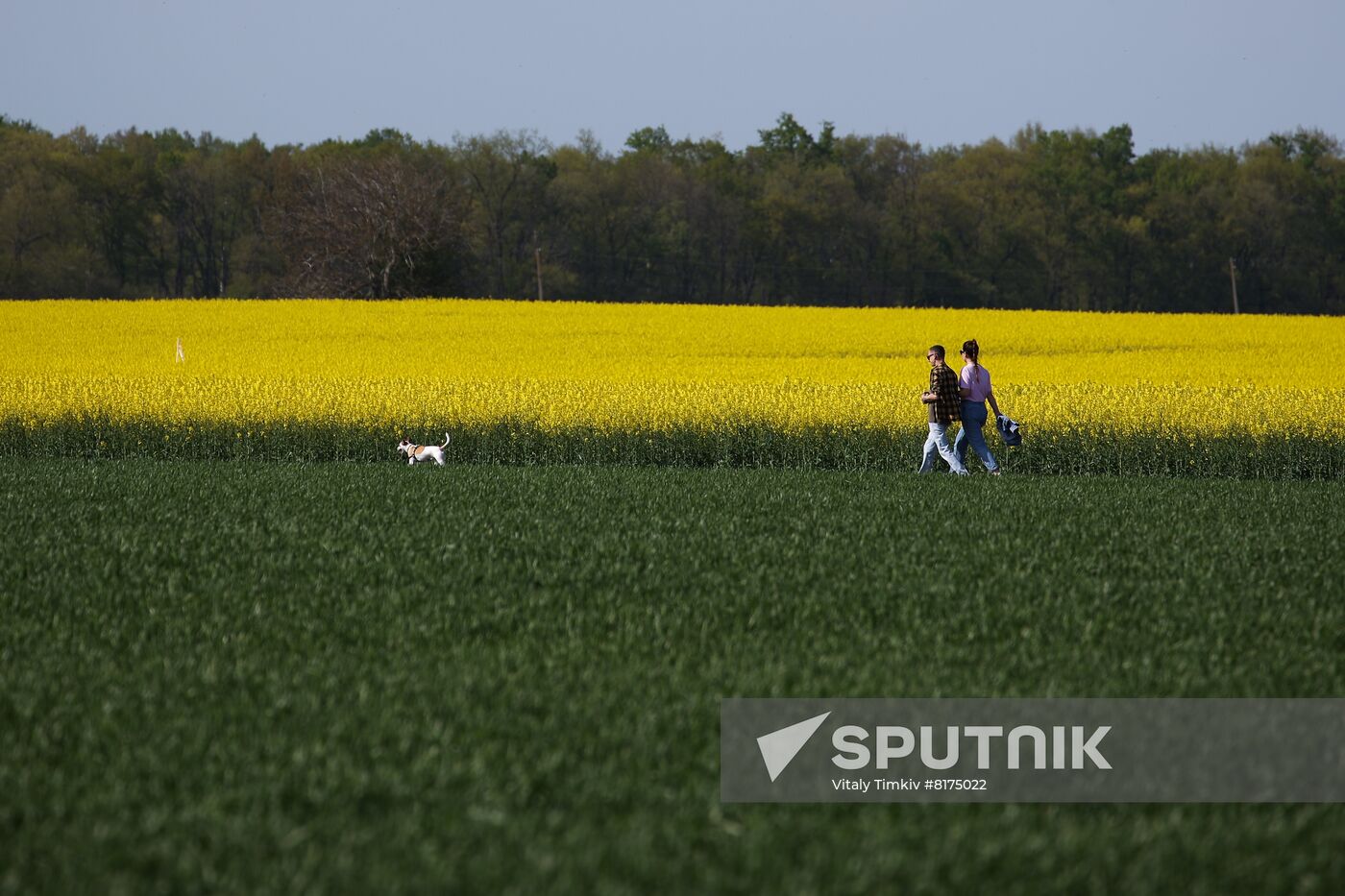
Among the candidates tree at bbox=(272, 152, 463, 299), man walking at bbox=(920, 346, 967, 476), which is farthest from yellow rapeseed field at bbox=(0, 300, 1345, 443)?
tree at bbox=(272, 152, 463, 299)

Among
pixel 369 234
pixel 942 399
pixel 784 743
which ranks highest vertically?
pixel 369 234

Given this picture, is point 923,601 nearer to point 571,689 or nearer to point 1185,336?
point 571,689

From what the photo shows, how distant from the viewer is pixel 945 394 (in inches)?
640

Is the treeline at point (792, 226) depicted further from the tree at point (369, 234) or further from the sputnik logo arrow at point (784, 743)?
the sputnik logo arrow at point (784, 743)

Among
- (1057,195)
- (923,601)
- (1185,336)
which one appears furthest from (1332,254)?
(923,601)

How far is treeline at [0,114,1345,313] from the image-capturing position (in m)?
78.2

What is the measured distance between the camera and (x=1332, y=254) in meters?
80.4

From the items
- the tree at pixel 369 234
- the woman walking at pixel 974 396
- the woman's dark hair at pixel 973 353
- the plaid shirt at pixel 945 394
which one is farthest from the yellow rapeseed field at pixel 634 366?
the tree at pixel 369 234

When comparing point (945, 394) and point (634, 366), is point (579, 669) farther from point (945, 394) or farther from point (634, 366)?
point (634, 366)

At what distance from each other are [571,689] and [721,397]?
14.9m

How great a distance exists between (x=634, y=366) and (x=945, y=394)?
48.5 ft

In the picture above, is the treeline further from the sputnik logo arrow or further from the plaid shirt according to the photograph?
the sputnik logo arrow

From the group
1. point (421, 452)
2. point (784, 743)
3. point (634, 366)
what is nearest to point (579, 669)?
point (784, 743)

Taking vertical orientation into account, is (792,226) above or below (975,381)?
above
